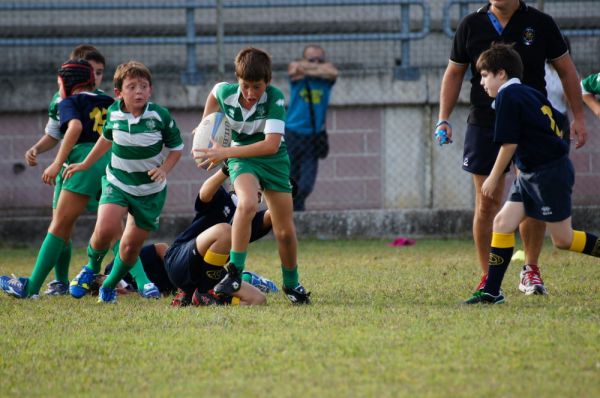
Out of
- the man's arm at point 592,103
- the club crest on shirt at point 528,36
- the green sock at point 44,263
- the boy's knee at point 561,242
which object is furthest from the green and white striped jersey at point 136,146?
the man's arm at point 592,103

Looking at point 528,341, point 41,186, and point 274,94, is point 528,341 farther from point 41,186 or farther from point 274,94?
point 41,186

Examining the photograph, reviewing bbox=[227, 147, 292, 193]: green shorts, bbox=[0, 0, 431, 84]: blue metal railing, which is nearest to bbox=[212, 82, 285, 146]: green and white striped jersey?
bbox=[227, 147, 292, 193]: green shorts

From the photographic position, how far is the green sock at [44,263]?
728 centimetres

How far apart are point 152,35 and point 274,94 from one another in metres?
6.99

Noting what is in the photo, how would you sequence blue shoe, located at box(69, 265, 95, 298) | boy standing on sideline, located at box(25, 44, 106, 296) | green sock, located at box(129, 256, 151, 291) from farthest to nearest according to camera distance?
boy standing on sideline, located at box(25, 44, 106, 296)
green sock, located at box(129, 256, 151, 291)
blue shoe, located at box(69, 265, 95, 298)

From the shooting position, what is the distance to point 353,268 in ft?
28.8

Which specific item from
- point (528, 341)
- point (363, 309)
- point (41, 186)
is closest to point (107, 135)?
point (363, 309)

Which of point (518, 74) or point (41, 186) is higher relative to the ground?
point (518, 74)

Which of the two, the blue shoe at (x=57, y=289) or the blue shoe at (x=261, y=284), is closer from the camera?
the blue shoe at (x=261, y=284)

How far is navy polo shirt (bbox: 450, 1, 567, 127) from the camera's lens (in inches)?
268

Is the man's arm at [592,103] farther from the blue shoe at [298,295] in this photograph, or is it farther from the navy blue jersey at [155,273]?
the navy blue jersey at [155,273]

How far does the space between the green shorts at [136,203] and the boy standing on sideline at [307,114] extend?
4671 millimetres

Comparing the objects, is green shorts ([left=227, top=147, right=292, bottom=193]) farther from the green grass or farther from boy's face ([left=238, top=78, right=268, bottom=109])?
the green grass

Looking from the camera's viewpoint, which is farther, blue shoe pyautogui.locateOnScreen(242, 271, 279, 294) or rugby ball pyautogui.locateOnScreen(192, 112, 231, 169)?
blue shoe pyautogui.locateOnScreen(242, 271, 279, 294)
